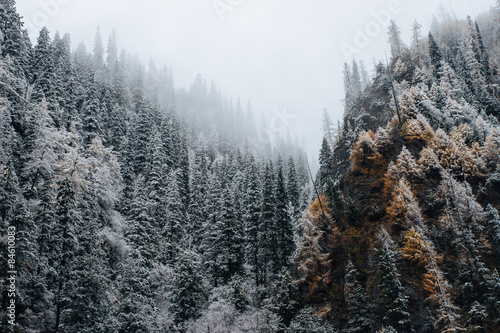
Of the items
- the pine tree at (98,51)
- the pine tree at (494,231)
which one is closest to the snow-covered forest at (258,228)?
the pine tree at (494,231)

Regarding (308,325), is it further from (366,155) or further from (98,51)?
(98,51)

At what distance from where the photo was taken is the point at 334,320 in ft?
94.1

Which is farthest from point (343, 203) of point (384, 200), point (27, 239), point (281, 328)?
point (27, 239)

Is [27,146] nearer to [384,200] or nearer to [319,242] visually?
[319,242]

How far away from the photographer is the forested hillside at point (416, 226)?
2325 centimetres

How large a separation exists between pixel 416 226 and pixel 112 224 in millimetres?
33862

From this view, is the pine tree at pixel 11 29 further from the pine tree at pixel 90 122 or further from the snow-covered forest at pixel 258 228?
the pine tree at pixel 90 122

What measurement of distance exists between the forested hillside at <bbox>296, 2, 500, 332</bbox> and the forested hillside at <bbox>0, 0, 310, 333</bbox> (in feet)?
19.6

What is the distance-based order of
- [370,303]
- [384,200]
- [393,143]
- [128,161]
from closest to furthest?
[370,303]
[384,200]
[393,143]
[128,161]

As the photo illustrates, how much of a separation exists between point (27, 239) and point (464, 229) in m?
35.5

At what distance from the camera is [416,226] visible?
28.1 meters

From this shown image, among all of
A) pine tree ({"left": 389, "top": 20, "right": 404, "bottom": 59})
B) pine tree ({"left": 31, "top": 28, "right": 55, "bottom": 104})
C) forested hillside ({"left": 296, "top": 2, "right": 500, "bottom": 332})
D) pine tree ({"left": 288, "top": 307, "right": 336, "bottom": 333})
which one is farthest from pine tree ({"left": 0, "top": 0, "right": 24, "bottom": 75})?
pine tree ({"left": 389, "top": 20, "right": 404, "bottom": 59})

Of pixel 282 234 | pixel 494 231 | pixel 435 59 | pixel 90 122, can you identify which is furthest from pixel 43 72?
pixel 435 59

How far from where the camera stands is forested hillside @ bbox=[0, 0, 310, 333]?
22.8 m
